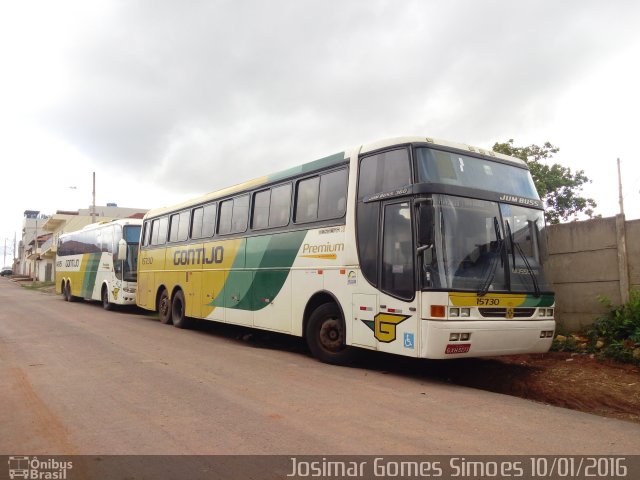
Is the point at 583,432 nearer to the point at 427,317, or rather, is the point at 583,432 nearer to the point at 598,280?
the point at 427,317

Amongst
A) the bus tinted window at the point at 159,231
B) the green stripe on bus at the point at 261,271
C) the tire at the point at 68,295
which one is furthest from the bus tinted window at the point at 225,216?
the tire at the point at 68,295

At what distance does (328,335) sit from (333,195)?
91.9 inches

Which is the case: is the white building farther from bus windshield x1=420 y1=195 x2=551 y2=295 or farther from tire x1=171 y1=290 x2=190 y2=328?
bus windshield x1=420 y1=195 x2=551 y2=295

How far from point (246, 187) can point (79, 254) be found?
53.1ft

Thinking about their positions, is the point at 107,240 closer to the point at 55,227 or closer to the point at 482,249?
the point at 482,249

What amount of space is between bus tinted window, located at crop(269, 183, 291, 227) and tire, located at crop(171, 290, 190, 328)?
497 cm

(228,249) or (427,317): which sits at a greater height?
(228,249)

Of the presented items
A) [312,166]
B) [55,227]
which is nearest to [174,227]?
[312,166]

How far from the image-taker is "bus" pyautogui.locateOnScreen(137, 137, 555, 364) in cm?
670

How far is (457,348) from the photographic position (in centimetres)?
659

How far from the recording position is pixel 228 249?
1153 cm

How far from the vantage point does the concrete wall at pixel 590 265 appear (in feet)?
28.0

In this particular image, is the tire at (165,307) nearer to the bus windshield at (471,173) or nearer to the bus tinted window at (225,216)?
the bus tinted window at (225,216)
